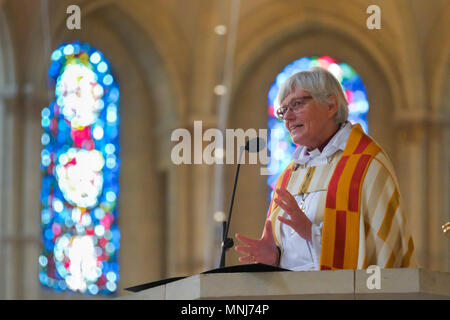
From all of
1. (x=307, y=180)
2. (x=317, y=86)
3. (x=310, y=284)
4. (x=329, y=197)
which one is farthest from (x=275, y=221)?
(x=310, y=284)

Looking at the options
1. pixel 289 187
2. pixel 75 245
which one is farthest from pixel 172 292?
pixel 75 245

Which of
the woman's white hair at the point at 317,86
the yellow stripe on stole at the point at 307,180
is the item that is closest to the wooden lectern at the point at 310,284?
the yellow stripe on stole at the point at 307,180

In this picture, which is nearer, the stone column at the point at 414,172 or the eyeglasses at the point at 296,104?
the eyeglasses at the point at 296,104

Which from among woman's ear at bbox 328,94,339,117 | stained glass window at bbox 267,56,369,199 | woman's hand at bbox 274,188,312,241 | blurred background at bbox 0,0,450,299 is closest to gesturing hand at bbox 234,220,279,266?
woman's hand at bbox 274,188,312,241

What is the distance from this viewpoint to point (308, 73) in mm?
4422

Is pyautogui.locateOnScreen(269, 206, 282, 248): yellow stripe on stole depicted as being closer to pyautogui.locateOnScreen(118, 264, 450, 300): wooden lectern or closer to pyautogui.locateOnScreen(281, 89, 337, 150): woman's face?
pyautogui.locateOnScreen(281, 89, 337, 150): woman's face

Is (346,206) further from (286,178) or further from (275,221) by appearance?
(286,178)

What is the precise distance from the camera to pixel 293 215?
392 cm

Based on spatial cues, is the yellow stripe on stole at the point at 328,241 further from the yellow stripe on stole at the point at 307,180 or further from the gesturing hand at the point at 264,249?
the yellow stripe on stole at the point at 307,180

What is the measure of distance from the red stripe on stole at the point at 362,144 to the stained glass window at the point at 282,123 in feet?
33.7

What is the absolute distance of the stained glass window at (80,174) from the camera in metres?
13.8

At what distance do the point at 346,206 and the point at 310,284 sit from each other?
0.92 meters

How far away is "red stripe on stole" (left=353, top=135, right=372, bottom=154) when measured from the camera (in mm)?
4266
